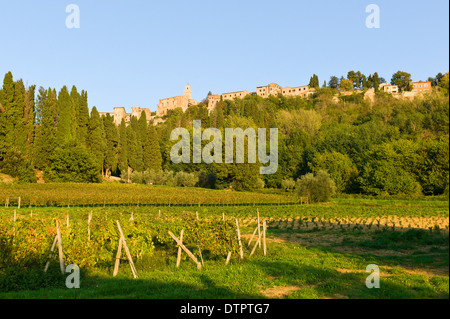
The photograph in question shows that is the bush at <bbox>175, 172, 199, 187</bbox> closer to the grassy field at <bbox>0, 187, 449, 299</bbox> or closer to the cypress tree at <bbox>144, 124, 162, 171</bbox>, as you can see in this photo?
the cypress tree at <bbox>144, 124, 162, 171</bbox>

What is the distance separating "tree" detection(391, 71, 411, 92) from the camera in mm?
130875

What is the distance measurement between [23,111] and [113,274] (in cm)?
5709

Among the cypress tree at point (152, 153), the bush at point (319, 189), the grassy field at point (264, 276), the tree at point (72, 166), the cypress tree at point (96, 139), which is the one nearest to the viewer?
the grassy field at point (264, 276)

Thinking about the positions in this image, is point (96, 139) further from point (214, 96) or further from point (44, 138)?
point (214, 96)

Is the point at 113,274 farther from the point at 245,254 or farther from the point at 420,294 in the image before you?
the point at 420,294

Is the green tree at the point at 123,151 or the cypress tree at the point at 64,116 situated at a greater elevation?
the cypress tree at the point at 64,116

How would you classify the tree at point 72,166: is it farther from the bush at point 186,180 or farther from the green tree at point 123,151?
the bush at point 186,180

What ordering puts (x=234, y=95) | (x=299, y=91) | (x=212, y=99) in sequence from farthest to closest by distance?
(x=212, y=99)
(x=234, y=95)
(x=299, y=91)

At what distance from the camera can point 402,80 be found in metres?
134

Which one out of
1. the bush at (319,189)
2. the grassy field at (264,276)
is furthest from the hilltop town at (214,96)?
the grassy field at (264,276)

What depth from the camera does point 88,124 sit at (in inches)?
2643

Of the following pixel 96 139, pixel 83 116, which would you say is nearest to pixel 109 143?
pixel 96 139

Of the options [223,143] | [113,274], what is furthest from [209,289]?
[223,143]

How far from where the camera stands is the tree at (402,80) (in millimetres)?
130875
